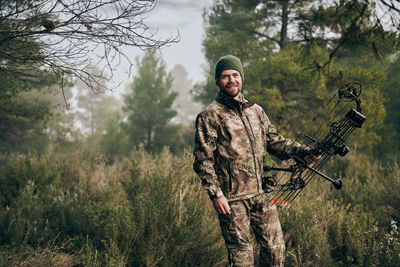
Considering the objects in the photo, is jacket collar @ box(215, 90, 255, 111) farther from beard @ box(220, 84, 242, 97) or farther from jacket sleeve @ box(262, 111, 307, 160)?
jacket sleeve @ box(262, 111, 307, 160)

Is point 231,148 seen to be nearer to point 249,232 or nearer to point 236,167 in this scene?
point 236,167

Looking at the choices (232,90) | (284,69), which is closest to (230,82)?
(232,90)

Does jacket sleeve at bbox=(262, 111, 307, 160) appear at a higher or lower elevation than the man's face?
lower

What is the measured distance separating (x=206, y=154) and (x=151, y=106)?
14.7 metres

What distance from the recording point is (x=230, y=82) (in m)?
2.46

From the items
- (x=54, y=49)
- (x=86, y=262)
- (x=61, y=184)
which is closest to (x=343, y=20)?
(x=54, y=49)

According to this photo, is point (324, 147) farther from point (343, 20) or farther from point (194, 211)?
point (194, 211)

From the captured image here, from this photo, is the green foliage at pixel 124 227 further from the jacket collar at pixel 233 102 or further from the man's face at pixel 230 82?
the man's face at pixel 230 82

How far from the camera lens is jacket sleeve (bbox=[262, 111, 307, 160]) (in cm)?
251

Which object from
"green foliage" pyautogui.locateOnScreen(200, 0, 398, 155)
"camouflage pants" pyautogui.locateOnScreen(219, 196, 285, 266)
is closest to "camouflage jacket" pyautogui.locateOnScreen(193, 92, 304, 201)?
"camouflage pants" pyautogui.locateOnScreen(219, 196, 285, 266)

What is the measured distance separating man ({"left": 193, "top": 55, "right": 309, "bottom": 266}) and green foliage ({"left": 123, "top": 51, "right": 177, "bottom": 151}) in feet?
44.2

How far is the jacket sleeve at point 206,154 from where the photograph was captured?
221 cm

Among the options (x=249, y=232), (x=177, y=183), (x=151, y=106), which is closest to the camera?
(x=249, y=232)

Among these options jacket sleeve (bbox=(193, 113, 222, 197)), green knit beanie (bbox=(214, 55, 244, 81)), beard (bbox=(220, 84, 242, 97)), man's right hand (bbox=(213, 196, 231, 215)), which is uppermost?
green knit beanie (bbox=(214, 55, 244, 81))
